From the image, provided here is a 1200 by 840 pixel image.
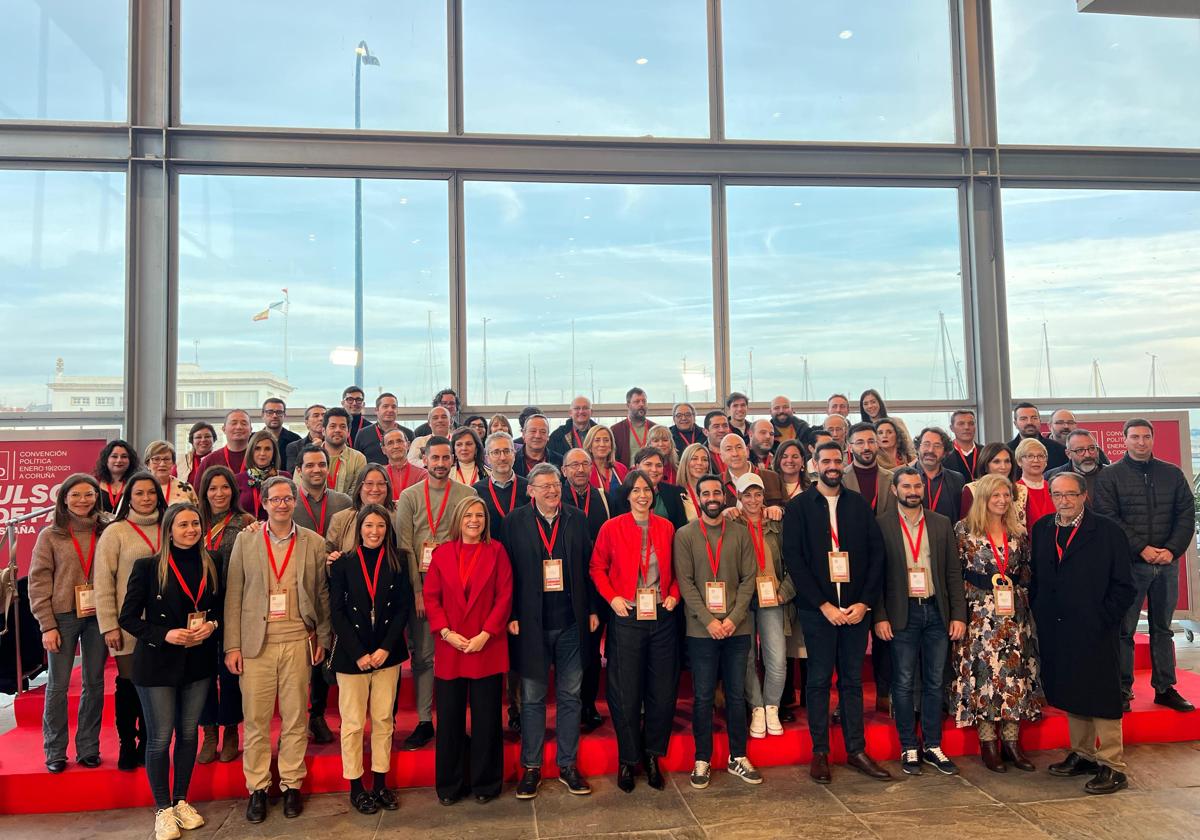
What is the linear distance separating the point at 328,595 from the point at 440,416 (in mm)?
1837

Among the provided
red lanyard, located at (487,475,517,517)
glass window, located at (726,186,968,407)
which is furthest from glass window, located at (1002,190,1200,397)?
red lanyard, located at (487,475,517,517)

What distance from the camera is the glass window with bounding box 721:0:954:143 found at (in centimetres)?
856

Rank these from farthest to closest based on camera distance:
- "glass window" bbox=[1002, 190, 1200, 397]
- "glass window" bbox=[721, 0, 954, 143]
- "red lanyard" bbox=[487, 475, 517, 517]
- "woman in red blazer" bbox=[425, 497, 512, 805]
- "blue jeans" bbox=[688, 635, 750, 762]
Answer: "glass window" bbox=[1002, 190, 1200, 397]
"glass window" bbox=[721, 0, 954, 143]
"red lanyard" bbox=[487, 475, 517, 517]
"blue jeans" bbox=[688, 635, 750, 762]
"woman in red blazer" bbox=[425, 497, 512, 805]

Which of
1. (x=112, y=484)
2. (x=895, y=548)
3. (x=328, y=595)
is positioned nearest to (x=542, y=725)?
(x=328, y=595)


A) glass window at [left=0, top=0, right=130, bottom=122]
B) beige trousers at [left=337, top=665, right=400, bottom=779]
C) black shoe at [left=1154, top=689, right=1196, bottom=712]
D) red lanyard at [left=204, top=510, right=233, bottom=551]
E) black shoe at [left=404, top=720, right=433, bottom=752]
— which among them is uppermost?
glass window at [left=0, top=0, right=130, bottom=122]

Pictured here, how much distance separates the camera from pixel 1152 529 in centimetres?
473

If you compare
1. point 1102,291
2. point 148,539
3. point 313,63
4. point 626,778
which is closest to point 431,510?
point 148,539

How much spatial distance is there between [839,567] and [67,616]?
13.7ft

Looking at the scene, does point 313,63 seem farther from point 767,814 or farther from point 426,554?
point 767,814

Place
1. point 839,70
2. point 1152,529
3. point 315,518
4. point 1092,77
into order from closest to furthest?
point 315,518, point 1152,529, point 839,70, point 1092,77

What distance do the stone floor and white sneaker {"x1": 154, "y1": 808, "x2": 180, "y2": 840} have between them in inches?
3.4

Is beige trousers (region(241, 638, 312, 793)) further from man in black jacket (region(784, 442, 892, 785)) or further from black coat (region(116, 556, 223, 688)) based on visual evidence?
man in black jacket (region(784, 442, 892, 785))

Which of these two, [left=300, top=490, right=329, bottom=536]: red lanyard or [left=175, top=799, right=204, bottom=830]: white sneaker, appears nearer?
[left=175, top=799, right=204, bottom=830]: white sneaker

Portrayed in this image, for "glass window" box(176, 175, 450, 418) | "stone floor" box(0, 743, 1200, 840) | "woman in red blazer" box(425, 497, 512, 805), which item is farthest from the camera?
"glass window" box(176, 175, 450, 418)
